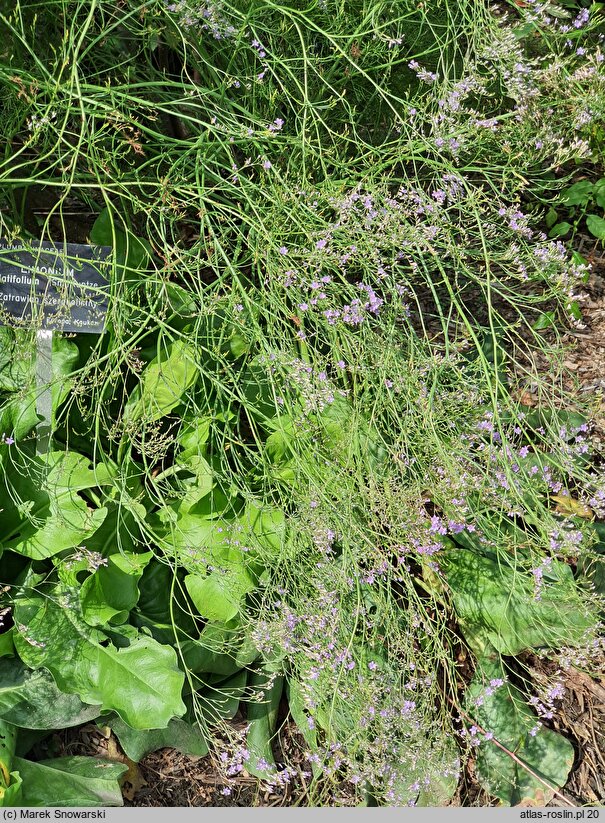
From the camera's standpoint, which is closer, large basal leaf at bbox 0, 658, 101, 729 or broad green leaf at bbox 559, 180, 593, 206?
large basal leaf at bbox 0, 658, 101, 729

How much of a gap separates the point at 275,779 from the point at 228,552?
0.57m

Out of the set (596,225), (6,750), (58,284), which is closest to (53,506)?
(58,284)

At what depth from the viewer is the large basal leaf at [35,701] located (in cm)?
180

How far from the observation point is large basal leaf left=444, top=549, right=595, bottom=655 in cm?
179

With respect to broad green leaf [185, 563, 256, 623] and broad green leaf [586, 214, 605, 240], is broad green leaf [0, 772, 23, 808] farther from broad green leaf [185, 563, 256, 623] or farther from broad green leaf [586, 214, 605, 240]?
broad green leaf [586, 214, 605, 240]

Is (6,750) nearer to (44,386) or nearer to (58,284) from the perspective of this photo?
(44,386)

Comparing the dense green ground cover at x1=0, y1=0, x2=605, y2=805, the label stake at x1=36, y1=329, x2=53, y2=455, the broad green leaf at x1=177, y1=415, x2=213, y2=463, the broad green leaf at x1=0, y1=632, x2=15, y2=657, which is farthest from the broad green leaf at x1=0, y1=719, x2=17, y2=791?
the broad green leaf at x1=177, y1=415, x2=213, y2=463

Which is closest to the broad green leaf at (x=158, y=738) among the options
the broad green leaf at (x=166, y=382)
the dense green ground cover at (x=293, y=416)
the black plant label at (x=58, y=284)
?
the dense green ground cover at (x=293, y=416)

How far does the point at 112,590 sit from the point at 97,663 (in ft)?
0.67

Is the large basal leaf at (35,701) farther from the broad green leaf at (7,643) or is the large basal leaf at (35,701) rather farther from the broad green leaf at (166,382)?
the broad green leaf at (166,382)

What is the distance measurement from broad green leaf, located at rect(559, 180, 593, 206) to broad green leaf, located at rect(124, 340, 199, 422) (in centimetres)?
134

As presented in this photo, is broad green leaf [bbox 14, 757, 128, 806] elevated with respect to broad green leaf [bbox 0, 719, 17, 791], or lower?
lower

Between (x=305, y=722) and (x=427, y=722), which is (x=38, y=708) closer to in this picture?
(x=305, y=722)

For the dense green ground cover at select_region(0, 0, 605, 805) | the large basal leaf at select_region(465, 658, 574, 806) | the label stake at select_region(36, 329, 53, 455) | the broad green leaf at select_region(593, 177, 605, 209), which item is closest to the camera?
the dense green ground cover at select_region(0, 0, 605, 805)
